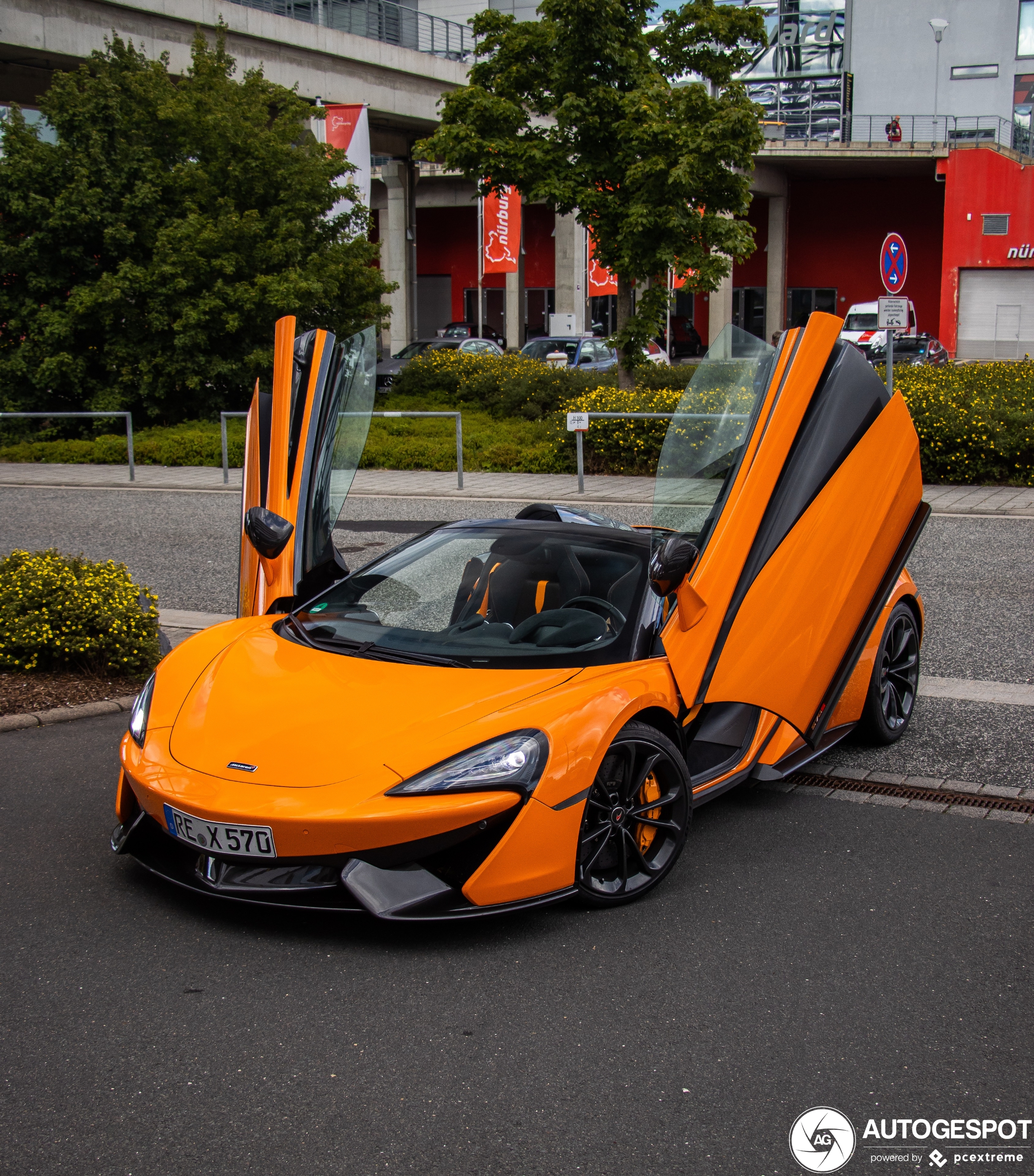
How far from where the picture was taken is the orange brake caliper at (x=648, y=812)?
160 inches

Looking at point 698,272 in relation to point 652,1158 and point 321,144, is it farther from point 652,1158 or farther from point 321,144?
point 652,1158

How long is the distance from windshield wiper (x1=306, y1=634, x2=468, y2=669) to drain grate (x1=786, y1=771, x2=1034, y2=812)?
1903 mm

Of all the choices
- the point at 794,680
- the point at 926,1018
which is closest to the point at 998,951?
the point at 926,1018

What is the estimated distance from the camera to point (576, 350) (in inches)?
1179

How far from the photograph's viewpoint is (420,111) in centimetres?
3631

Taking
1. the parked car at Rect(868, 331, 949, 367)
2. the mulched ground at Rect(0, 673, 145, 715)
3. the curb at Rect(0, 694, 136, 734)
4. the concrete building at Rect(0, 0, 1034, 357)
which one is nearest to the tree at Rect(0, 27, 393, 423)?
the concrete building at Rect(0, 0, 1034, 357)

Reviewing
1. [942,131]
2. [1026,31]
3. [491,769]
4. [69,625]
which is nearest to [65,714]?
[69,625]

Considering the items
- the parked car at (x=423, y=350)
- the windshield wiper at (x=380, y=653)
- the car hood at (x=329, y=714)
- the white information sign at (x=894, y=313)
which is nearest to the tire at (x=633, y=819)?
the car hood at (x=329, y=714)

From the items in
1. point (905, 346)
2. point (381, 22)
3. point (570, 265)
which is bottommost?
point (905, 346)

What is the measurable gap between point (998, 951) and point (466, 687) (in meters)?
1.84

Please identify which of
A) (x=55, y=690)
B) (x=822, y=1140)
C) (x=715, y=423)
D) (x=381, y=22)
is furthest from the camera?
(x=381, y=22)

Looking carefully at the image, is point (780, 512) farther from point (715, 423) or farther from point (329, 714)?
point (329, 714)

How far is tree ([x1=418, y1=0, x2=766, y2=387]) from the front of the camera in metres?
19.5

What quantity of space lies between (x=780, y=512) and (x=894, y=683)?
5.50 feet
